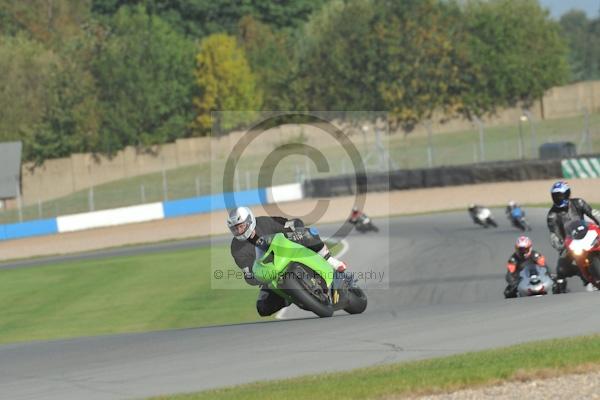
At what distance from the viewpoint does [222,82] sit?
7756cm

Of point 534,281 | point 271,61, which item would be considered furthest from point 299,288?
point 271,61

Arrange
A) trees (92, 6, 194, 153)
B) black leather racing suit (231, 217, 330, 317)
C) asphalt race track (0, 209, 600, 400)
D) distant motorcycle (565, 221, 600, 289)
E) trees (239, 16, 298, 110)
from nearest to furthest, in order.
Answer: asphalt race track (0, 209, 600, 400)
black leather racing suit (231, 217, 330, 317)
distant motorcycle (565, 221, 600, 289)
trees (92, 6, 194, 153)
trees (239, 16, 298, 110)

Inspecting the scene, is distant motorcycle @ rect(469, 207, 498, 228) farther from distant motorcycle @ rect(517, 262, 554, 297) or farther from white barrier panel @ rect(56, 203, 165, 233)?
white barrier panel @ rect(56, 203, 165, 233)

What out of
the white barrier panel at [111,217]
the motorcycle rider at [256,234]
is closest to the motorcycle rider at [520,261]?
the motorcycle rider at [256,234]

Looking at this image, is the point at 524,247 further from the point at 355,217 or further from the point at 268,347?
the point at 355,217

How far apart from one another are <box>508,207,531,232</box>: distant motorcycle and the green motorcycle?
16.9m

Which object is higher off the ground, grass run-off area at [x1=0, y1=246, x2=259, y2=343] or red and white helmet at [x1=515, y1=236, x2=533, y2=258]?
red and white helmet at [x1=515, y1=236, x2=533, y2=258]

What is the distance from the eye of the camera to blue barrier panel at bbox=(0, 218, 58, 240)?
4635 centimetres

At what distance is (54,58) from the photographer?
81.1 m

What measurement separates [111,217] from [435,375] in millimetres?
40114

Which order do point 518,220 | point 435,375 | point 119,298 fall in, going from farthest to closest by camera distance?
point 518,220 → point 119,298 → point 435,375

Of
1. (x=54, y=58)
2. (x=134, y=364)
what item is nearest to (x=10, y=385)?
(x=134, y=364)

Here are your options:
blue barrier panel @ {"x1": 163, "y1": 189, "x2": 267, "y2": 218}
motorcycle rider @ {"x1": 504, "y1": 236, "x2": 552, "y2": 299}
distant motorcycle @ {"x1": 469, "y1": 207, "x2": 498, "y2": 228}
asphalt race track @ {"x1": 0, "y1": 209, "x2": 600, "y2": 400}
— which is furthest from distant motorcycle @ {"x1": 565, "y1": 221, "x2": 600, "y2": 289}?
blue barrier panel @ {"x1": 163, "y1": 189, "x2": 267, "y2": 218}

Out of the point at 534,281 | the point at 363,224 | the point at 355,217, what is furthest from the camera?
the point at 355,217
